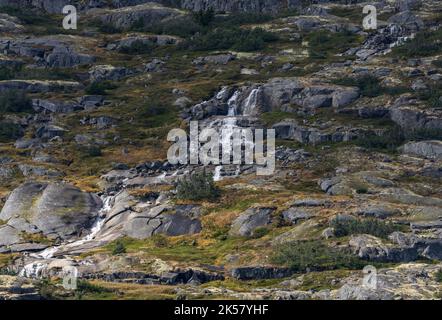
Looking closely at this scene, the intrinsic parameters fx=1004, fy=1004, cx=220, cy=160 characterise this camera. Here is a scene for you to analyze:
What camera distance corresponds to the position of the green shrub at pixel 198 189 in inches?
3403

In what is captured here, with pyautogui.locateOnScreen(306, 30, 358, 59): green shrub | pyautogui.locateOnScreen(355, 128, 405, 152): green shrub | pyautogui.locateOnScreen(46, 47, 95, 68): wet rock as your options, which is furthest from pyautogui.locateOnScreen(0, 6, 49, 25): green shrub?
pyautogui.locateOnScreen(355, 128, 405, 152): green shrub

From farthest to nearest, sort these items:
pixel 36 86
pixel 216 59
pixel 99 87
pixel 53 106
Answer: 1. pixel 216 59
2. pixel 99 87
3. pixel 36 86
4. pixel 53 106

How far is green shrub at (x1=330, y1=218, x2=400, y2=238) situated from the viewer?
71.6 m

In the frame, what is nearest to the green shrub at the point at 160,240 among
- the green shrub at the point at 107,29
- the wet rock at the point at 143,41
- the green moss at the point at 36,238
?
the green moss at the point at 36,238

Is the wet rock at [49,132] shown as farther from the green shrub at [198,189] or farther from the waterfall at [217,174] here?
the green shrub at [198,189]

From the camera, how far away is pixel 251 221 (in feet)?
262

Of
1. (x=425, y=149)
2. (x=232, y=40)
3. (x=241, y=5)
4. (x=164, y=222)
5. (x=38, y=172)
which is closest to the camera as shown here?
(x=164, y=222)

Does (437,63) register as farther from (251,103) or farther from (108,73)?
(108,73)

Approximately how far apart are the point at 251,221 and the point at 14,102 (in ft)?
158

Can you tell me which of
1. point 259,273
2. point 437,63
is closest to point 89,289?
point 259,273

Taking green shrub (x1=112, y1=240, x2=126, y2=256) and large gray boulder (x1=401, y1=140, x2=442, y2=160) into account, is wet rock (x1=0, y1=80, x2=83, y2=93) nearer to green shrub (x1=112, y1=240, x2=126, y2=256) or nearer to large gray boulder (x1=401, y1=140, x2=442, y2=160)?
large gray boulder (x1=401, y1=140, x2=442, y2=160)

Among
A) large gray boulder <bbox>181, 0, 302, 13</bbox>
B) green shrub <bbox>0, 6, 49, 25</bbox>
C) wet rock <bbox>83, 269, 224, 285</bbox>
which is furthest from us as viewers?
large gray boulder <bbox>181, 0, 302, 13</bbox>

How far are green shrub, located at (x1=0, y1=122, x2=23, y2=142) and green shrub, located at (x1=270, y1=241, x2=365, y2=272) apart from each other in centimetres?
4791
